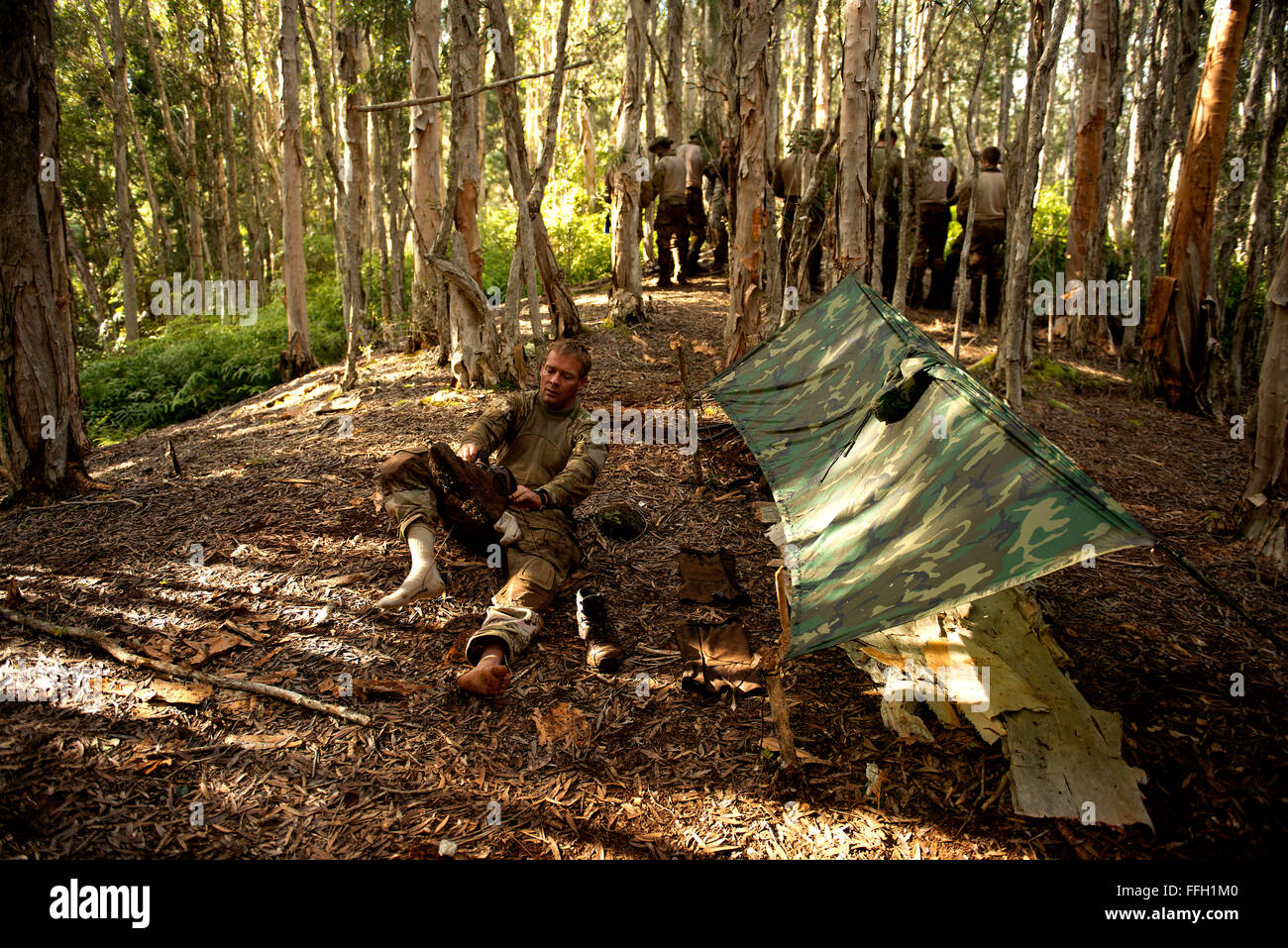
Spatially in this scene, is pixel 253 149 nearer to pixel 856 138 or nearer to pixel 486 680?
pixel 856 138

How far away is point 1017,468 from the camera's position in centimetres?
287

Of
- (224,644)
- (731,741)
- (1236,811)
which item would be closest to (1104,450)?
(1236,811)

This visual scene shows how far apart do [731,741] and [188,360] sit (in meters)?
10.7

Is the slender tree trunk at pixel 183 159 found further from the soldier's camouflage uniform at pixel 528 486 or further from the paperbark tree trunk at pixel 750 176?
the soldier's camouflage uniform at pixel 528 486

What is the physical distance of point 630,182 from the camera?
8367mm

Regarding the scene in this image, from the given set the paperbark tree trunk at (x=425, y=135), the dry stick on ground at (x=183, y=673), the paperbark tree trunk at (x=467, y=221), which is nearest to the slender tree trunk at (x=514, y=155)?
the paperbark tree trunk at (x=467, y=221)

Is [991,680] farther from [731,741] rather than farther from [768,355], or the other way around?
[768,355]

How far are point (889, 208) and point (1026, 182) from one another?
4.97 meters

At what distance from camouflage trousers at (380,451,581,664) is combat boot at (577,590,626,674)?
181mm

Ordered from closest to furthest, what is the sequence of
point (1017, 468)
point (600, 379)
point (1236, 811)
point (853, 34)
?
point (1236, 811) < point (1017, 468) < point (853, 34) < point (600, 379)

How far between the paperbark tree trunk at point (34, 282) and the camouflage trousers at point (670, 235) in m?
7.42

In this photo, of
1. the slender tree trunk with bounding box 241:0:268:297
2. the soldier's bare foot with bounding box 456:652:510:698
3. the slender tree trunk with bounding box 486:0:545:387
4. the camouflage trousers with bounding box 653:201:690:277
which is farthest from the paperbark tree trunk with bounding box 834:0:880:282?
the slender tree trunk with bounding box 241:0:268:297

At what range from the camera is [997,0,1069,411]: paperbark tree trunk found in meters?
5.33

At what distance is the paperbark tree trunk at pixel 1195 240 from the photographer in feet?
22.0
